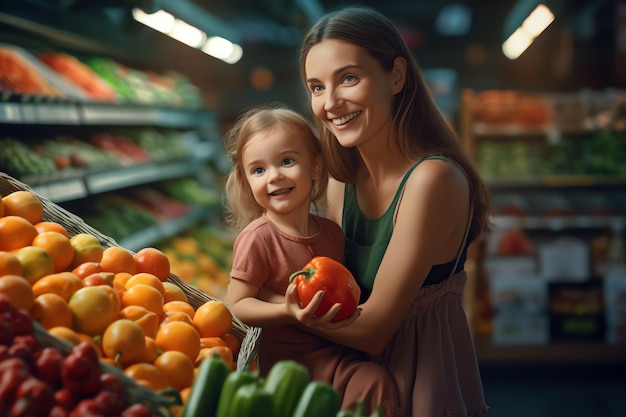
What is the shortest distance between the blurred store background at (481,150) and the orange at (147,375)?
7.74ft

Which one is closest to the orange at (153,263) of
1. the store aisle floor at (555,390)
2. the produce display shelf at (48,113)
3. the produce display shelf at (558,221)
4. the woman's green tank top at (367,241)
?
the woman's green tank top at (367,241)

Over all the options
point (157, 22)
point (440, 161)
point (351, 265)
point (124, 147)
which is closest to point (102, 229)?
point (124, 147)

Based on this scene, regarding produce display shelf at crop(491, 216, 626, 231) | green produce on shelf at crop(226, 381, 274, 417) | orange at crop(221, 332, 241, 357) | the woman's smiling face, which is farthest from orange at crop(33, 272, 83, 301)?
produce display shelf at crop(491, 216, 626, 231)

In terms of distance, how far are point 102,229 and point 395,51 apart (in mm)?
3137

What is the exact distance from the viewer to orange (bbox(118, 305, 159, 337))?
166 centimetres

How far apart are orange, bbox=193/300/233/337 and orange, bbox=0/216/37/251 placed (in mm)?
479

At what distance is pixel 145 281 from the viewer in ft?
5.98

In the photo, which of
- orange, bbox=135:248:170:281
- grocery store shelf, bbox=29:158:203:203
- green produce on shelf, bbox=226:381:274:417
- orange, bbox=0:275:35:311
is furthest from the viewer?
grocery store shelf, bbox=29:158:203:203

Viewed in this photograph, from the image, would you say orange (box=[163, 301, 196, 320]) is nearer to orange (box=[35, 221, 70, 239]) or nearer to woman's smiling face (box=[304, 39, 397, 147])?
orange (box=[35, 221, 70, 239])

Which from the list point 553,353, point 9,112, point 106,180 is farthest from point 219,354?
point 553,353

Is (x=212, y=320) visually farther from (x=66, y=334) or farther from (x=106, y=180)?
(x=106, y=180)

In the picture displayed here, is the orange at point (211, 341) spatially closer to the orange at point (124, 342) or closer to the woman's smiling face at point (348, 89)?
the orange at point (124, 342)

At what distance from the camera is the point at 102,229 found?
4648 millimetres

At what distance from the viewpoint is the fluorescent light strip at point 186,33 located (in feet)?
16.7
